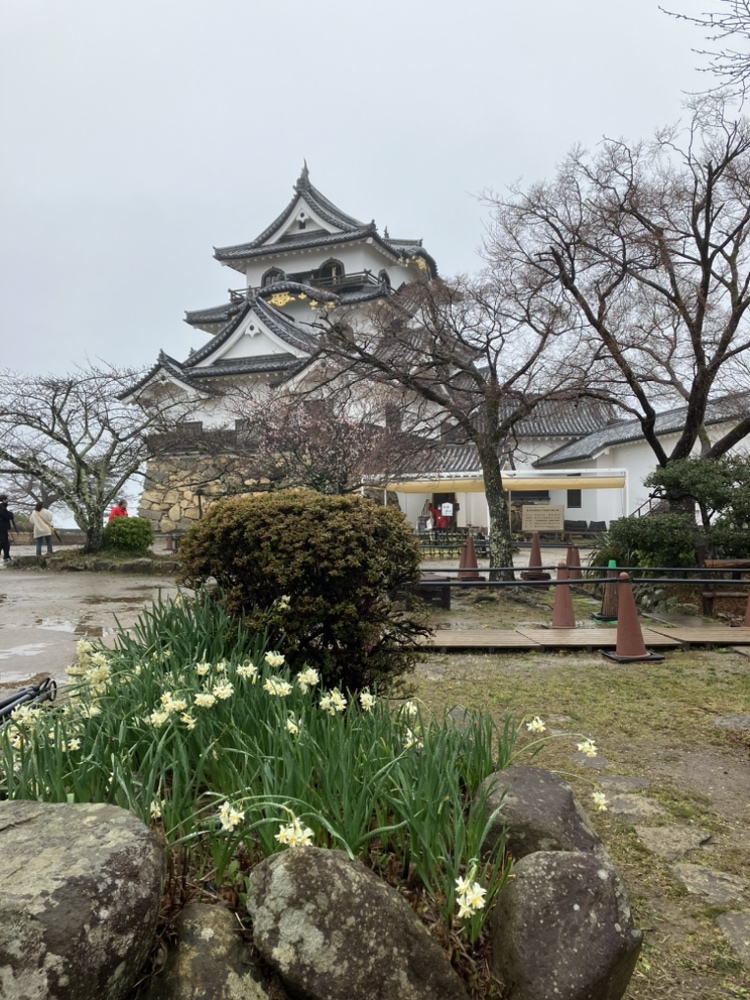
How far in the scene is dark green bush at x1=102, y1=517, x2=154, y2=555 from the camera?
1752cm

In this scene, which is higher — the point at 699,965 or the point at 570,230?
the point at 570,230

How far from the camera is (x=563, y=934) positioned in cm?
195

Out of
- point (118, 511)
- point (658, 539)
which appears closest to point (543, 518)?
point (118, 511)

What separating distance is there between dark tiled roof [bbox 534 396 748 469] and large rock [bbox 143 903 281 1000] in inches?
664

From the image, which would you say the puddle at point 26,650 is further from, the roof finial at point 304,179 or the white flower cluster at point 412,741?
the roof finial at point 304,179

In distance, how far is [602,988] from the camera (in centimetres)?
192

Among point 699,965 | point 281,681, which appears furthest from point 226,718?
point 699,965

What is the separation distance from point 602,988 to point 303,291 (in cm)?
2928

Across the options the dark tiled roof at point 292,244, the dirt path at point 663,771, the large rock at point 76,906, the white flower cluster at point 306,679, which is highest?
the dark tiled roof at point 292,244

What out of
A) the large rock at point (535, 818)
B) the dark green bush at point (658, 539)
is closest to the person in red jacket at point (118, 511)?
the dark green bush at point (658, 539)

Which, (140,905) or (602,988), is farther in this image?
(602,988)

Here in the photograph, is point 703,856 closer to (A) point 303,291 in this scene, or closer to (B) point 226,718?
(B) point 226,718

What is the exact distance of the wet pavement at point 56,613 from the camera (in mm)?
7039

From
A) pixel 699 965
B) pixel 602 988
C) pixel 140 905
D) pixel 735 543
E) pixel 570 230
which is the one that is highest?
pixel 570 230
